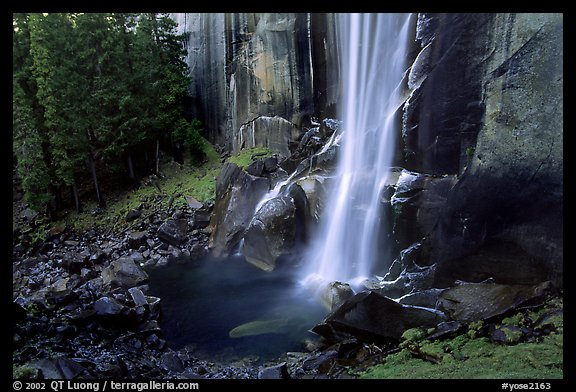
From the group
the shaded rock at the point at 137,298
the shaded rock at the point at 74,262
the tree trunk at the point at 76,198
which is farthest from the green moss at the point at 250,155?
the shaded rock at the point at 137,298

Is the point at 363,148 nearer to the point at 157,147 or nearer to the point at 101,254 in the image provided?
the point at 101,254

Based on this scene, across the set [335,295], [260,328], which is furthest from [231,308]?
[335,295]

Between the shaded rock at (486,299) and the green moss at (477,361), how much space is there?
953 mm

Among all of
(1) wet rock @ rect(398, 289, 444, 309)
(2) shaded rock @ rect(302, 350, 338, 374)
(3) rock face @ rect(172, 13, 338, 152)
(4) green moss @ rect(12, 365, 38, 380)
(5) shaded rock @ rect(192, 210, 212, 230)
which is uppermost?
(3) rock face @ rect(172, 13, 338, 152)

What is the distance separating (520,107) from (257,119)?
56.8ft

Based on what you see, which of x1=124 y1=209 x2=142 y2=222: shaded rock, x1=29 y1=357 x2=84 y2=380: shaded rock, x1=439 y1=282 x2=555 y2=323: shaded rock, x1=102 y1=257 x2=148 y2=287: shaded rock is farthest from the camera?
→ x1=124 y1=209 x2=142 y2=222: shaded rock

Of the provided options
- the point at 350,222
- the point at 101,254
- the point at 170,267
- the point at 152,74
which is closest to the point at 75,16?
the point at 152,74

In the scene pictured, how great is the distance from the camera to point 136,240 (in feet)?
66.5

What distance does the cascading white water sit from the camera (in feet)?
48.7

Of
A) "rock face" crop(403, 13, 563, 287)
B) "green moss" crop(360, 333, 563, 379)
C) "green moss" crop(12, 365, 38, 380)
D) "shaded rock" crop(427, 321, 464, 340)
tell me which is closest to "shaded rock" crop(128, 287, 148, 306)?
"green moss" crop(12, 365, 38, 380)

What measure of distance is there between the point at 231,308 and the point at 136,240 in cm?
922

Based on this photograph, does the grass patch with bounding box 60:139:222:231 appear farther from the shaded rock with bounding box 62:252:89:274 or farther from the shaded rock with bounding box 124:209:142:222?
the shaded rock with bounding box 62:252:89:274

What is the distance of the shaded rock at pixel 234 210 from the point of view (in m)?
19.4

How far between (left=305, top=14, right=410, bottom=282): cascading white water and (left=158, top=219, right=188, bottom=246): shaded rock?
24.6ft
